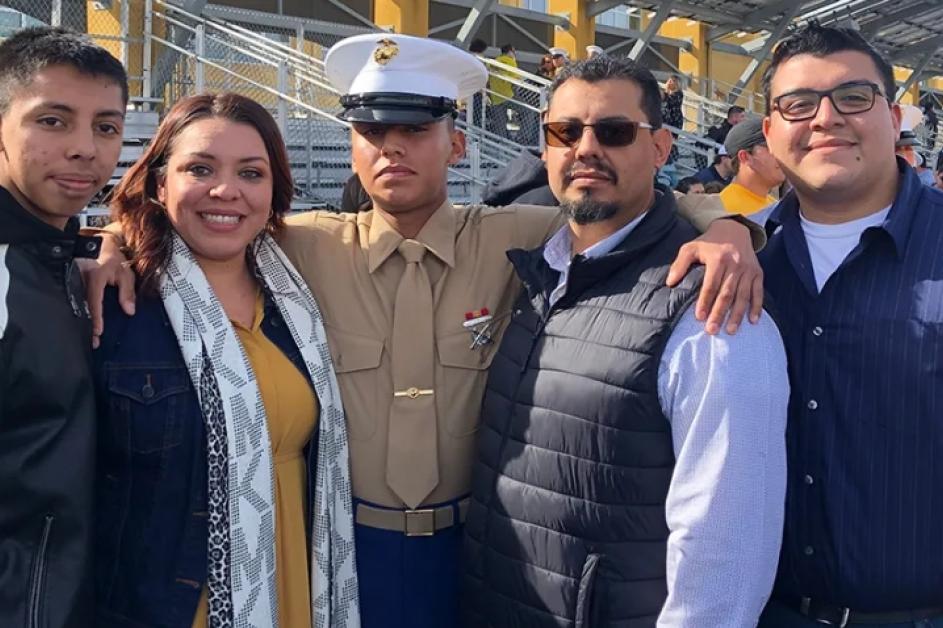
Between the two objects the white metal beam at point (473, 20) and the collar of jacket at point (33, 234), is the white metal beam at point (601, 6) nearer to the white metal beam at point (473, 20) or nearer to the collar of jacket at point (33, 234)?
the white metal beam at point (473, 20)

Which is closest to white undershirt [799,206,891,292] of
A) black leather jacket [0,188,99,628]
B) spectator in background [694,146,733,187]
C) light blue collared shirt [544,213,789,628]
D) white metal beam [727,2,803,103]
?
light blue collared shirt [544,213,789,628]

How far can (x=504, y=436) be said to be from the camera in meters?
2.15

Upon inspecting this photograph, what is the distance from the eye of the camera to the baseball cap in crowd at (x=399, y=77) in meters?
2.54

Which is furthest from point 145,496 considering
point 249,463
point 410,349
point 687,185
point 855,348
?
point 687,185

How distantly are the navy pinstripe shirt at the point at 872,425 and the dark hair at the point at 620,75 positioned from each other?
1.94 feet

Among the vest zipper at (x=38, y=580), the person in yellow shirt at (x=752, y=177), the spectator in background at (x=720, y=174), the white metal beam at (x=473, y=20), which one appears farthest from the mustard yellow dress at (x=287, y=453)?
the white metal beam at (x=473, y=20)

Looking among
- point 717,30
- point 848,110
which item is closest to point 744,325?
point 848,110

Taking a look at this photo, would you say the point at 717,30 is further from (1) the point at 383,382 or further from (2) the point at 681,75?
(1) the point at 383,382

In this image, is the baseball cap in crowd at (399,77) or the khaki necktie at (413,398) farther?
the baseball cap in crowd at (399,77)

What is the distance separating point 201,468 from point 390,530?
0.55m

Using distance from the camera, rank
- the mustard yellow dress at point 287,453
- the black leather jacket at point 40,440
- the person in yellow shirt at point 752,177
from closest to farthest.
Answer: the black leather jacket at point 40,440
the mustard yellow dress at point 287,453
the person in yellow shirt at point 752,177

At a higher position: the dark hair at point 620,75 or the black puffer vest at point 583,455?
the dark hair at point 620,75

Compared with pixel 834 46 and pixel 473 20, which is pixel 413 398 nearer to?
pixel 834 46

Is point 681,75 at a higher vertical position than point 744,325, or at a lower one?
higher
